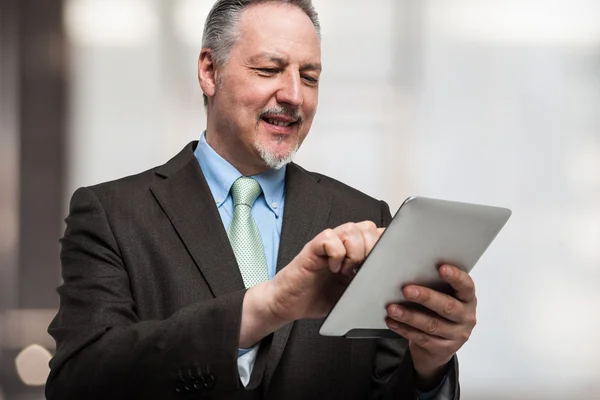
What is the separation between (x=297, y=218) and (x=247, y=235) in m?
0.11

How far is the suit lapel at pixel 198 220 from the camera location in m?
1.66

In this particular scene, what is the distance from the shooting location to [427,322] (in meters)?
1.39

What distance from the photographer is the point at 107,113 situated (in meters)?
3.60

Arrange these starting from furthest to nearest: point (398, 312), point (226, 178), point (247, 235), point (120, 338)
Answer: point (226, 178) → point (247, 235) → point (120, 338) → point (398, 312)

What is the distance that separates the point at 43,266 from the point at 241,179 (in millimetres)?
1963

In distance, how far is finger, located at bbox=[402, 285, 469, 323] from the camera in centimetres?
132

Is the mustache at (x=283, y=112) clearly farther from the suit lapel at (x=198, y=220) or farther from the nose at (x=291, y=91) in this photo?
the suit lapel at (x=198, y=220)

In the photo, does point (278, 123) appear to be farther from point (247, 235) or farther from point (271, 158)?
point (247, 235)

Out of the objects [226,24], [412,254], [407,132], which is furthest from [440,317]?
[407,132]

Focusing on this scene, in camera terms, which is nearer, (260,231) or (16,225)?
(260,231)

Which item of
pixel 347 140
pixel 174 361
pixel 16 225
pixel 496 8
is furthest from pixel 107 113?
pixel 174 361

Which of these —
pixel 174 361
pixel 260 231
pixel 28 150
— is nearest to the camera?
pixel 174 361

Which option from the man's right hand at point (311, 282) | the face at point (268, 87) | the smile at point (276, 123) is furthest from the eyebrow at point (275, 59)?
the man's right hand at point (311, 282)

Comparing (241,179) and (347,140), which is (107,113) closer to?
(347,140)
